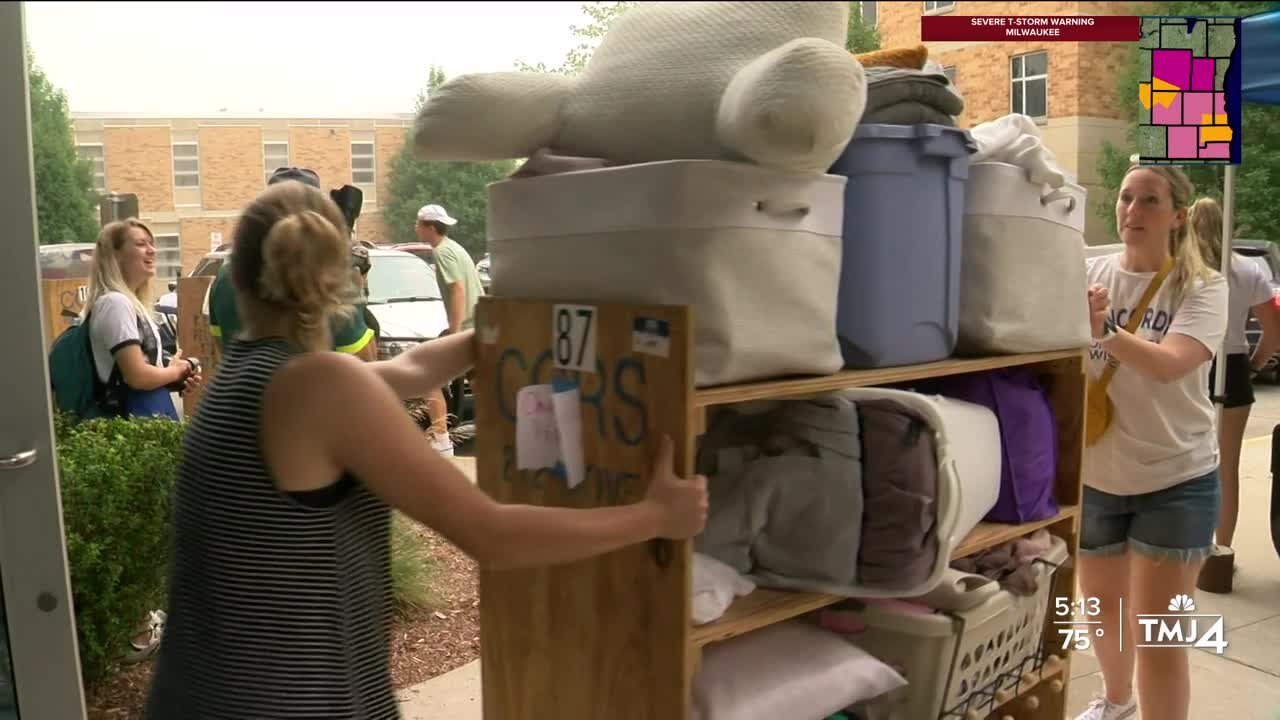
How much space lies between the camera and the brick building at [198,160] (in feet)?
19.5

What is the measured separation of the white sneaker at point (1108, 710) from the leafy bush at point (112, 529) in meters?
2.66

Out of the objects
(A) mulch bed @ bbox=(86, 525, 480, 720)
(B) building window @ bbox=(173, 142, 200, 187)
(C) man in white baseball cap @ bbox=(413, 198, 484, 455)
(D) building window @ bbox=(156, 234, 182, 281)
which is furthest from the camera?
(B) building window @ bbox=(173, 142, 200, 187)

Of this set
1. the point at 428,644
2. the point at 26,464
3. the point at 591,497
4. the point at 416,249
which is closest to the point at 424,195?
the point at 416,249

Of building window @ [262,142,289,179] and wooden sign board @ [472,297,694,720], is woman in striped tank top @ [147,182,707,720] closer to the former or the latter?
wooden sign board @ [472,297,694,720]

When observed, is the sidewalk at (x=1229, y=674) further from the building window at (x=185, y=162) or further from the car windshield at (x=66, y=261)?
the building window at (x=185, y=162)

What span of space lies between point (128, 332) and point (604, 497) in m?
2.11

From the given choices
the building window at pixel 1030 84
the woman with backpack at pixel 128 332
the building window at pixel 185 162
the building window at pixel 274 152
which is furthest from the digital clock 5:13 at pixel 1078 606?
the building window at pixel 185 162

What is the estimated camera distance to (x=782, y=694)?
169 centimetres

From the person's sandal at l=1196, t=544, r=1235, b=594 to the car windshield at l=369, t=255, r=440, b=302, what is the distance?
445 centimetres

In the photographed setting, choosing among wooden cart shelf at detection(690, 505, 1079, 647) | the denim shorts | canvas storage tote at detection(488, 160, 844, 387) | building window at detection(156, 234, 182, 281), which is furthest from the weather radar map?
building window at detection(156, 234, 182, 281)

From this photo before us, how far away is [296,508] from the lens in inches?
49.8

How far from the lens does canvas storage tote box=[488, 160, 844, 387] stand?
1435 mm

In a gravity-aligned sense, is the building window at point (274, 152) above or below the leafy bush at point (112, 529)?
above

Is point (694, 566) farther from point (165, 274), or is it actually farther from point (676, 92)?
point (165, 274)
